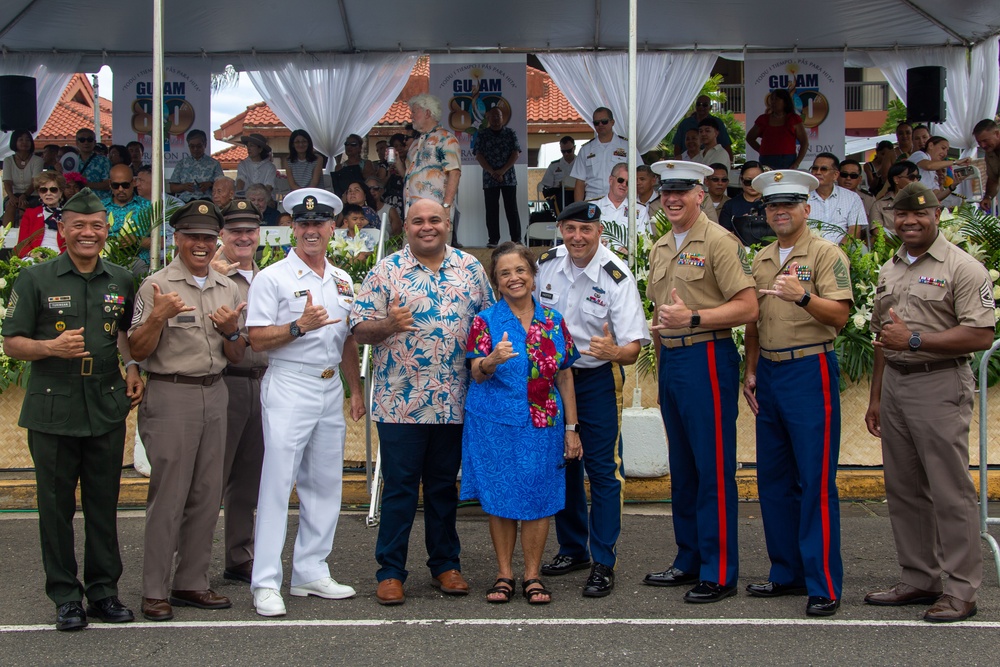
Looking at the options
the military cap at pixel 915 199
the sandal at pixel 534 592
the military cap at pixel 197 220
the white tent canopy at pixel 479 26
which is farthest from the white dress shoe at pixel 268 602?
the white tent canopy at pixel 479 26

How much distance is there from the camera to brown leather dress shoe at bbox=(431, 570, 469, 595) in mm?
5449

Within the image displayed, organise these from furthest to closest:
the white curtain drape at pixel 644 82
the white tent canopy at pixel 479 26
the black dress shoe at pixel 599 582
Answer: the white curtain drape at pixel 644 82
the white tent canopy at pixel 479 26
the black dress shoe at pixel 599 582

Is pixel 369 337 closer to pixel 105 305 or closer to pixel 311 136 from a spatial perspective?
pixel 105 305

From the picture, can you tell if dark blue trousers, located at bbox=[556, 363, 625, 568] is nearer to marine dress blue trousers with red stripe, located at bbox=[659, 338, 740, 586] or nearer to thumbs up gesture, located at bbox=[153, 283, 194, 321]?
marine dress blue trousers with red stripe, located at bbox=[659, 338, 740, 586]

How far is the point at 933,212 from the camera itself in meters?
5.14

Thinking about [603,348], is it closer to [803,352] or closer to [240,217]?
[803,352]

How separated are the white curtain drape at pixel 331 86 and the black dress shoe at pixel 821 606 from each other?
35.6ft

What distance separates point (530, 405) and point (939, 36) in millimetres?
11400

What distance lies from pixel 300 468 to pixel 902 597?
3110mm

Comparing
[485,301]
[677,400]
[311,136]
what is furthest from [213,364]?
[311,136]

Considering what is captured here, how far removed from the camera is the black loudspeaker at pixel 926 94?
1382 cm

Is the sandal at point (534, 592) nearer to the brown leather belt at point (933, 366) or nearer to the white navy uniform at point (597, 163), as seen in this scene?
the brown leather belt at point (933, 366)

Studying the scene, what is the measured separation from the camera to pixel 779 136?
45.0 feet

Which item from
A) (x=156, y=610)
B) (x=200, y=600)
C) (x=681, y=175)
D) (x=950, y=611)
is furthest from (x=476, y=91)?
(x=950, y=611)
